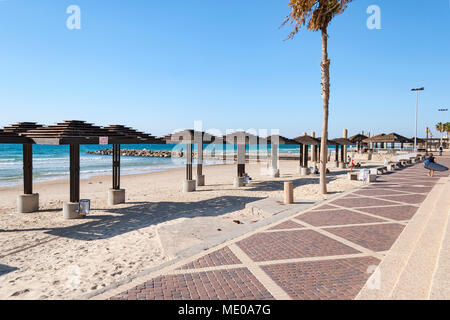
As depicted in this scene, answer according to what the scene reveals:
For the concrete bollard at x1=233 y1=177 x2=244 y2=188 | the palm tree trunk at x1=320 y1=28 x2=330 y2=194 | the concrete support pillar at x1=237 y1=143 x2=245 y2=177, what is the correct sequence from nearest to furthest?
the palm tree trunk at x1=320 y1=28 x2=330 y2=194 → the concrete bollard at x1=233 y1=177 x2=244 y2=188 → the concrete support pillar at x1=237 y1=143 x2=245 y2=177

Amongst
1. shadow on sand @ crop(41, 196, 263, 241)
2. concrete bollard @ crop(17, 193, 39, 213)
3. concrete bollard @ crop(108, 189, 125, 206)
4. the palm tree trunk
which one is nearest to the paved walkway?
shadow on sand @ crop(41, 196, 263, 241)

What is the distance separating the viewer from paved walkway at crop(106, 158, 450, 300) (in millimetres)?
3902

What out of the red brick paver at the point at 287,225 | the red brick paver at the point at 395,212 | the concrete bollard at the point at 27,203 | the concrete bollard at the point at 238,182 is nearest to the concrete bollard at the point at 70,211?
the concrete bollard at the point at 27,203

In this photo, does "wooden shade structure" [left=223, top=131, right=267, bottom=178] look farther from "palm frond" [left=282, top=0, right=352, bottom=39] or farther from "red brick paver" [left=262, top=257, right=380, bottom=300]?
"red brick paver" [left=262, top=257, right=380, bottom=300]

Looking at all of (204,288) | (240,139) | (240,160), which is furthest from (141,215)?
(240,160)

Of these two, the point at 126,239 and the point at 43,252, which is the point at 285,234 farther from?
the point at 43,252

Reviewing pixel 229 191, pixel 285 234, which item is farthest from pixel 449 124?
pixel 285 234

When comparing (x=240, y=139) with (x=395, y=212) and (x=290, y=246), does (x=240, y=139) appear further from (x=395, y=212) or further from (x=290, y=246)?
(x=290, y=246)

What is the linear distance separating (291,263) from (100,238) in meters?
5.24

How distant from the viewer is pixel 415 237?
5836 millimetres

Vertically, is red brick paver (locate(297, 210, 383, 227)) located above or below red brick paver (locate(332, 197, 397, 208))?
below

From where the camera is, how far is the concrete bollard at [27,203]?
10.1 m

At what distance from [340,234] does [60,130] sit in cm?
922

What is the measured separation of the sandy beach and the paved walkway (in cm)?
115
